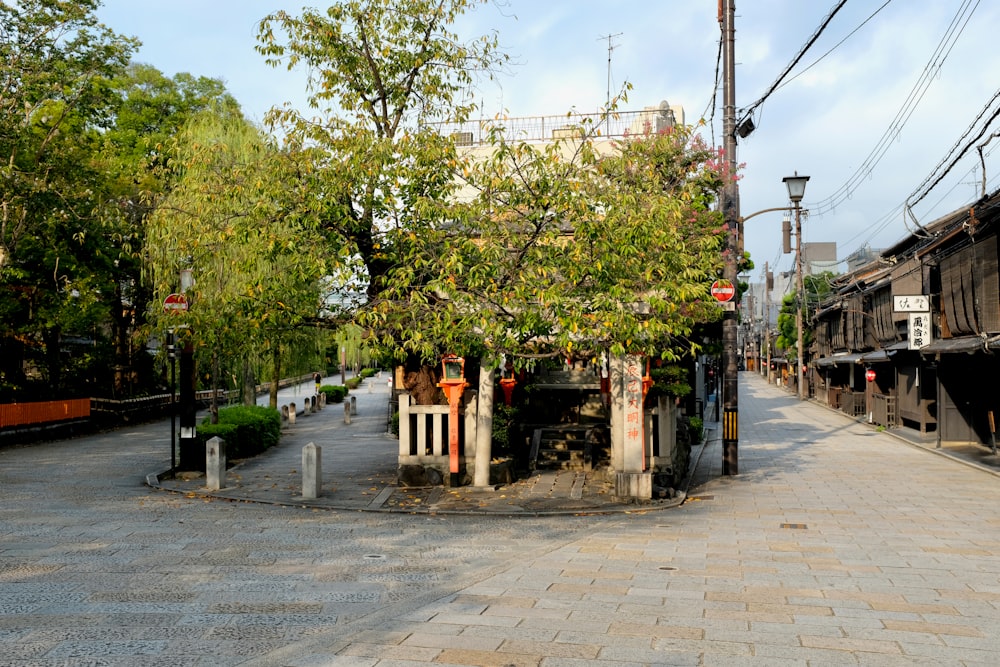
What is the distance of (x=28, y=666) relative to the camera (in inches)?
258

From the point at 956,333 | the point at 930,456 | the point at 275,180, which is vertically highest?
the point at 275,180

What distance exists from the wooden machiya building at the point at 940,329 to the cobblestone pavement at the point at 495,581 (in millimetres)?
7600

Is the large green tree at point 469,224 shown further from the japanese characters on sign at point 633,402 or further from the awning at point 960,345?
the awning at point 960,345

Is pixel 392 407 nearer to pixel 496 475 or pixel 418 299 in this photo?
pixel 496 475

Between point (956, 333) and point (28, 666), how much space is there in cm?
2661

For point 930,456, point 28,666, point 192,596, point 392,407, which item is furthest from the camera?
point 392,407

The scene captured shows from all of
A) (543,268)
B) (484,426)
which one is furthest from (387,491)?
(543,268)

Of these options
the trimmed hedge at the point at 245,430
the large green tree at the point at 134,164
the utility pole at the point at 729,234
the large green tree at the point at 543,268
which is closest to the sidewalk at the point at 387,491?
the trimmed hedge at the point at 245,430

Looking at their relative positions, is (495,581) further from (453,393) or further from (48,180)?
(48,180)

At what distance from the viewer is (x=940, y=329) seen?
28.4 meters

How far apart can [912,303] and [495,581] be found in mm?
22358

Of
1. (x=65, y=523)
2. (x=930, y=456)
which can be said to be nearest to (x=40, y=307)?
(x=65, y=523)

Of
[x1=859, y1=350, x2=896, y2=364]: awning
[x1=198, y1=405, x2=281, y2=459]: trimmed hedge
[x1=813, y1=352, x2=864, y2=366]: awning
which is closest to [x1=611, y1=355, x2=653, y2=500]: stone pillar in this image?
[x1=198, y1=405, x2=281, y2=459]: trimmed hedge

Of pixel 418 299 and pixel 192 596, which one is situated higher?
pixel 418 299
